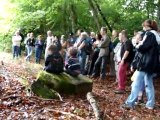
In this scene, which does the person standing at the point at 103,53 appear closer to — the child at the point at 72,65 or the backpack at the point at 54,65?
the child at the point at 72,65

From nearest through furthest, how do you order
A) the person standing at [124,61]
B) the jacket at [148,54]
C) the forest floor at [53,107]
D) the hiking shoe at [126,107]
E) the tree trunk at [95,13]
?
the forest floor at [53,107]
the jacket at [148,54]
the hiking shoe at [126,107]
the person standing at [124,61]
the tree trunk at [95,13]

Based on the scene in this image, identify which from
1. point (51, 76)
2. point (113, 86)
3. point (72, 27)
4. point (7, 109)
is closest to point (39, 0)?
point (72, 27)

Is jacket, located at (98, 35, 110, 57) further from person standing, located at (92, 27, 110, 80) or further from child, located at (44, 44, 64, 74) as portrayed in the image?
child, located at (44, 44, 64, 74)

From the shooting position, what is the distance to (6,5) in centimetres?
2650

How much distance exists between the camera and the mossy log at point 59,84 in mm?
8742

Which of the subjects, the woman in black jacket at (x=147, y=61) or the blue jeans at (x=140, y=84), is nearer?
the woman in black jacket at (x=147, y=61)

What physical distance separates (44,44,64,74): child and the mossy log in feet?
0.44

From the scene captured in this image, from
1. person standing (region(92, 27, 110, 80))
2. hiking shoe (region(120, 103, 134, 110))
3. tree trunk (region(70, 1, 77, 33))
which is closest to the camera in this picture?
hiking shoe (region(120, 103, 134, 110))

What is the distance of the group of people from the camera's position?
8.54 meters

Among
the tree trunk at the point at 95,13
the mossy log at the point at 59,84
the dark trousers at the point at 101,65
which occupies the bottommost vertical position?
the mossy log at the point at 59,84

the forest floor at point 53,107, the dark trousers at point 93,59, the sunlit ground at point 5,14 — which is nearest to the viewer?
the forest floor at point 53,107

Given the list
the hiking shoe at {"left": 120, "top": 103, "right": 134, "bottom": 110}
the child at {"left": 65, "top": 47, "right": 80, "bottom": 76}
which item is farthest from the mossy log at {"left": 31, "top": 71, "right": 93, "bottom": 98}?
the hiking shoe at {"left": 120, "top": 103, "right": 134, "bottom": 110}

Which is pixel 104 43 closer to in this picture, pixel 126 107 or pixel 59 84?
pixel 59 84

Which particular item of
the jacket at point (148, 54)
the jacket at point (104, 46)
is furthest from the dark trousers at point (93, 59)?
the jacket at point (148, 54)
